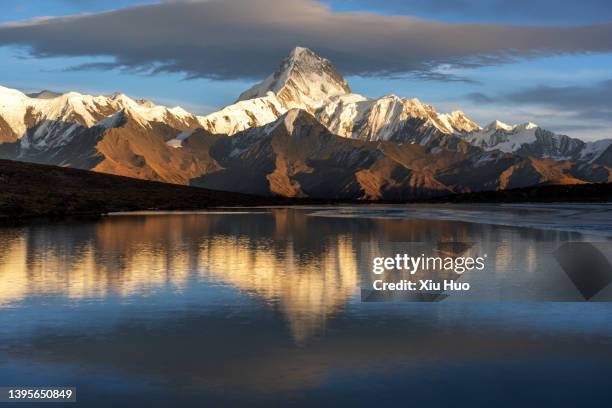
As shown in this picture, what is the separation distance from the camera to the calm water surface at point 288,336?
23375 millimetres

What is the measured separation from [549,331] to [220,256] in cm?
3267

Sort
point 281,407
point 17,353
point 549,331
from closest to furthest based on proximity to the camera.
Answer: point 281,407 < point 17,353 < point 549,331

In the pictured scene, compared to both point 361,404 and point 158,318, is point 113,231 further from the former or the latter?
point 361,404

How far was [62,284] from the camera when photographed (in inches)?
1738

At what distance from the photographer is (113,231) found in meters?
92.2

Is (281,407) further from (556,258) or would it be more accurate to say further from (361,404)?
(556,258)

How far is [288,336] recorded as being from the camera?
30.4 m

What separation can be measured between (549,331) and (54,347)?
1765 cm

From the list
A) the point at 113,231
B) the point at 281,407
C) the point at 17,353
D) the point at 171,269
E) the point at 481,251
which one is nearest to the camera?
the point at 281,407

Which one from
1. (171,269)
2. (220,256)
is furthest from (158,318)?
(220,256)

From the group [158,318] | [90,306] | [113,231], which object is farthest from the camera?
[113,231]

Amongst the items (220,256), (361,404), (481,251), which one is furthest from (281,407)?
(481,251)

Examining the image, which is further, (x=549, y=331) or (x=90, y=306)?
(x=90, y=306)

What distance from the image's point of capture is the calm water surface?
23375 mm
